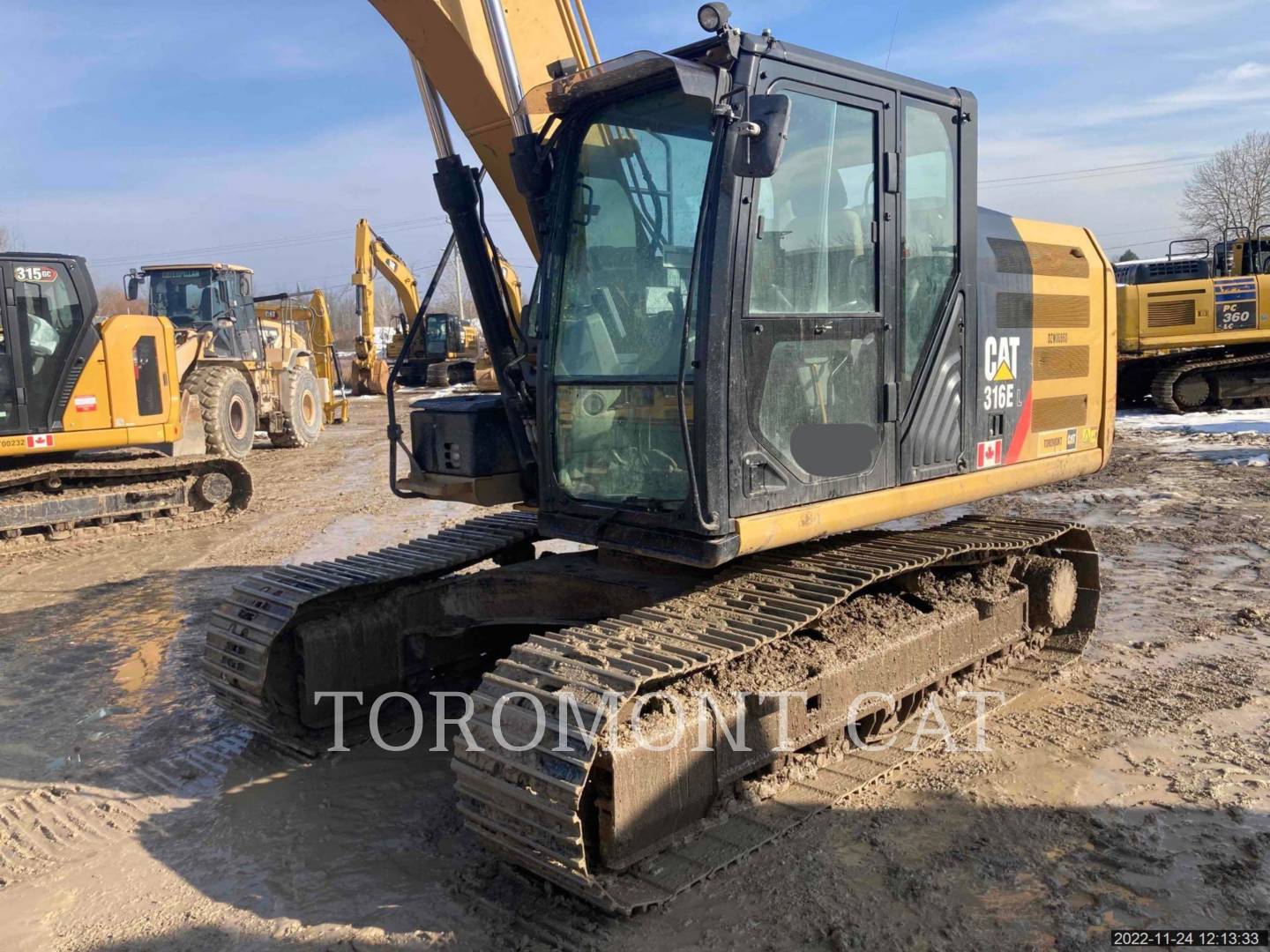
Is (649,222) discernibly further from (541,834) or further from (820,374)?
(541,834)

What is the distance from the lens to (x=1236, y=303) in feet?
54.2

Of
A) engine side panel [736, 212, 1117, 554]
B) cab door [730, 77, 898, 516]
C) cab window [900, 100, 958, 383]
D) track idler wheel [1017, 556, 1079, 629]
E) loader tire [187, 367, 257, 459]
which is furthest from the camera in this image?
loader tire [187, 367, 257, 459]

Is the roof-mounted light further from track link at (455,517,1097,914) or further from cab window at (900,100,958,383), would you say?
track link at (455,517,1097,914)

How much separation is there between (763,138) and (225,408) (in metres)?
11.3

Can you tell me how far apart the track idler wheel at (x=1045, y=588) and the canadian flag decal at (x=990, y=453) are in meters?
0.87

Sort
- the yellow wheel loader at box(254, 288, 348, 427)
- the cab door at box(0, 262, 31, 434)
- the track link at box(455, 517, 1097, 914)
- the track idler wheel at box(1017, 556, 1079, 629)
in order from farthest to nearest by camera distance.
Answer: the yellow wheel loader at box(254, 288, 348, 427)
the cab door at box(0, 262, 31, 434)
the track idler wheel at box(1017, 556, 1079, 629)
the track link at box(455, 517, 1097, 914)

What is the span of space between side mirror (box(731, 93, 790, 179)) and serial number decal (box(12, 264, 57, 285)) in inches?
308

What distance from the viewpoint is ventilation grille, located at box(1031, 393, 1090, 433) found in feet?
16.6

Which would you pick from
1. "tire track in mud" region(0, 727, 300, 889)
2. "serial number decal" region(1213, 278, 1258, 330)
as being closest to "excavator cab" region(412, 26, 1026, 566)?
"tire track in mud" region(0, 727, 300, 889)

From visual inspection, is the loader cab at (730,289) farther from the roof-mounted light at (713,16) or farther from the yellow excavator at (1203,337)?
the yellow excavator at (1203,337)

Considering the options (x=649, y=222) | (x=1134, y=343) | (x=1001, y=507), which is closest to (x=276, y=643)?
(x=649, y=222)

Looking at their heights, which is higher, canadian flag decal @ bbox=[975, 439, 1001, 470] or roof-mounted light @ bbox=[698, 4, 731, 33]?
roof-mounted light @ bbox=[698, 4, 731, 33]

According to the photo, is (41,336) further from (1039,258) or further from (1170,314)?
(1170,314)

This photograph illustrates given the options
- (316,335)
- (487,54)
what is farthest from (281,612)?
(316,335)
